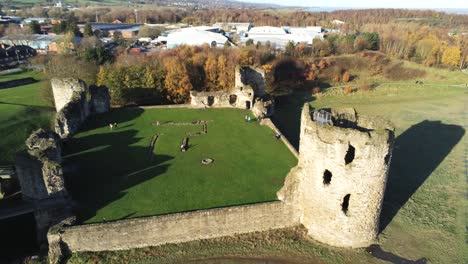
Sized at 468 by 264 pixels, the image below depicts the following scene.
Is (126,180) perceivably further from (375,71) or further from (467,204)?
(375,71)

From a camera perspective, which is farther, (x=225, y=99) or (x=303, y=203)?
(x=225, y=99)

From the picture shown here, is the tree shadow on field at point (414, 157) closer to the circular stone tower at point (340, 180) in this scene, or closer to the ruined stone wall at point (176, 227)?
the circular stone tower at point (340, 180)

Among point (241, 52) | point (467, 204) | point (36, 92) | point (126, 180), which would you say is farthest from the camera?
point (241, 52)

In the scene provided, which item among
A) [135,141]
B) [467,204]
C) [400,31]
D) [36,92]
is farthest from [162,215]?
[400,31]

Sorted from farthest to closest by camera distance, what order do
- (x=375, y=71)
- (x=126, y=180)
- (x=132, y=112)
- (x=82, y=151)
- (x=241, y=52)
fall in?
(x=375, y=71), (x=241, y=52), (x=132, y=112), (x=82, y=151), (x=126, y=180)

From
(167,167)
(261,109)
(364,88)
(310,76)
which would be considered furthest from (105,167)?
(364,88)

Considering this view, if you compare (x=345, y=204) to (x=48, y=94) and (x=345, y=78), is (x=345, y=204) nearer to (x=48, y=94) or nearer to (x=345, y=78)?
(x=48, y=94)

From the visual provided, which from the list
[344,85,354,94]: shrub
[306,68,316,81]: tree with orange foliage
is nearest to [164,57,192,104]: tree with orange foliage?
[306,68,316,81]: tree with orange foliage
